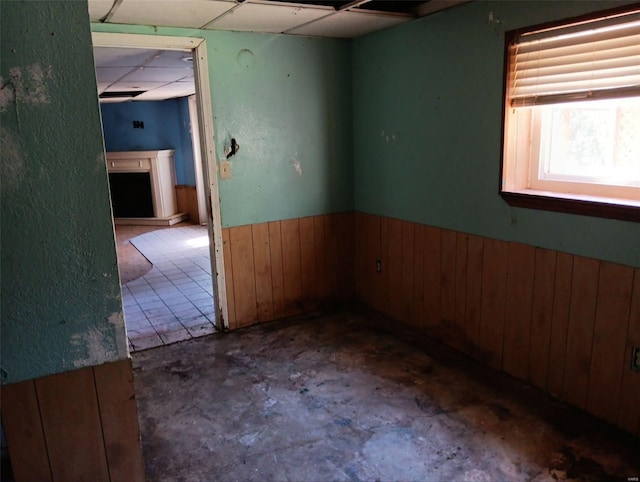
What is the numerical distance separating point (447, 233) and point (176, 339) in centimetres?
207

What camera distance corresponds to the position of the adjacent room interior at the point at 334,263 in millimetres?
1233

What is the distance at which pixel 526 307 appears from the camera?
2711 mm

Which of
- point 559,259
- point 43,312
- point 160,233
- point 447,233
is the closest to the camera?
point 43,312

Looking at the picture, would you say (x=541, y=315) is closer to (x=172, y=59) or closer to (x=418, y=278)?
(x=418, y=278)

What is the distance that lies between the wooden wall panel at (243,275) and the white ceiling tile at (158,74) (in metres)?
2.20

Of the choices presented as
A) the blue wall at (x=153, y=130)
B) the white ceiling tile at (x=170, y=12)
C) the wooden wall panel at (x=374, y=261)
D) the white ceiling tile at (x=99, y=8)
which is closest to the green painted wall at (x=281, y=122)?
the white ceiling tile at (x=170, y=12)

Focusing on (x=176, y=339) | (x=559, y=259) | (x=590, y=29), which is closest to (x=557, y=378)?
(x=559, y=259)

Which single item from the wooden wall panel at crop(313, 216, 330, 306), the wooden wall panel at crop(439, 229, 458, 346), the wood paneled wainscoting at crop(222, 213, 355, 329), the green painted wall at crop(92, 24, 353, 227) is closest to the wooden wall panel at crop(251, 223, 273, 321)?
the wood paneled wainscoting at crop(222, 213, 355, 329)

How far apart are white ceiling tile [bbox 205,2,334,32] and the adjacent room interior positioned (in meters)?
0.03

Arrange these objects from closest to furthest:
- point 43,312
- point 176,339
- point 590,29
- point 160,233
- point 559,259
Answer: point 43,312, point 590,29, point 559,259, point 176,339, point 160,233

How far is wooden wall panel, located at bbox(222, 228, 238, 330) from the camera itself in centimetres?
357

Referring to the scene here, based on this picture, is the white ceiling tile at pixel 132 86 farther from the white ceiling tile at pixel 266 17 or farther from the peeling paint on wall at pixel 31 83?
the peeling paint on wall at pixel 31 83

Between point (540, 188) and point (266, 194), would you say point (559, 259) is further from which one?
point (266, 194)

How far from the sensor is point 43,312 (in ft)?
4.05
